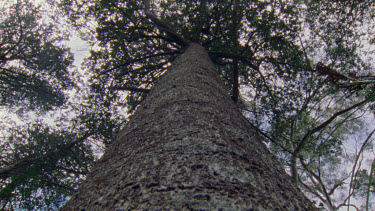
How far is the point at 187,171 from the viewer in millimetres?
769

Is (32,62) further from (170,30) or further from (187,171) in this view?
(187,171)

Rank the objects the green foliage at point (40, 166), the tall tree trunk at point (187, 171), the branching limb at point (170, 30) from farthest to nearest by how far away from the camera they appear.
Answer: the branching limb at point (170, 30) < the green foliage at point (40, 166) < the tall tree trunk at point (187, 171)

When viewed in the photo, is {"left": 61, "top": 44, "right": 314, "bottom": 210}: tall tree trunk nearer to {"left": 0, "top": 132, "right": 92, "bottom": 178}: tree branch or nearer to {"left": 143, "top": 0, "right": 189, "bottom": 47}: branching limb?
{"left": 143, "top": 0, "right": 189, "bottom": 47}: branching limb

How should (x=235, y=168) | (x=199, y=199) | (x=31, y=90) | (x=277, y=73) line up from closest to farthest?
(x=199, y=199) → (x=235, y=168) → (x=277, y=73) → (x=31, y=90)

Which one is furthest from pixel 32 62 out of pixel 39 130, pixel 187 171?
pixel 187 171

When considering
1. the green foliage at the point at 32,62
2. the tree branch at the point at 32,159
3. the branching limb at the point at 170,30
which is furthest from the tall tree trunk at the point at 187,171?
the green foliage at the point at 32,62

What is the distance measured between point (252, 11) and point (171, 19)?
10.2ft

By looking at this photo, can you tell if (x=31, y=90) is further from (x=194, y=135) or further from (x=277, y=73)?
(x=194, y=135)

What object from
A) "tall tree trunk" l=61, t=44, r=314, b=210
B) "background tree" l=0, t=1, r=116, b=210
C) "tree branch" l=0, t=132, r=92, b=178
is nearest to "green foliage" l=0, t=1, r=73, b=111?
"background tree" l=0, t=1, r=116, b=210

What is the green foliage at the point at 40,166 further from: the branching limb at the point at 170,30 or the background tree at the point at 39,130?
the branching limb at the point at 170,30

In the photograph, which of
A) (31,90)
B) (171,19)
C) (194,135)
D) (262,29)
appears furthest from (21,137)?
(262,29)

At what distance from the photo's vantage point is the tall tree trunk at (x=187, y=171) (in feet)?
2.15

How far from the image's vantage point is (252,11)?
5742mm

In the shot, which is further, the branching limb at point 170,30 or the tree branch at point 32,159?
the branching limb at point 170,30
